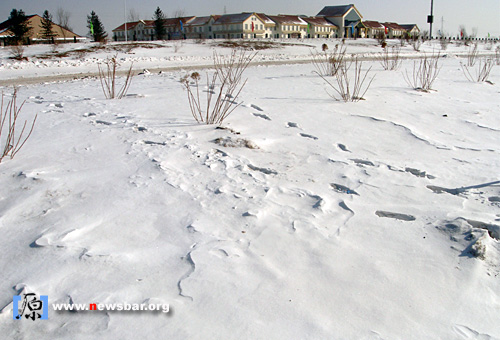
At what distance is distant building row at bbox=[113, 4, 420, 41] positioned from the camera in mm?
56531

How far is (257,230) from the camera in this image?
2150 mm

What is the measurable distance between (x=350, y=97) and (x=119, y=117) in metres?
3.15

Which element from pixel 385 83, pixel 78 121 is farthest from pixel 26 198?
pixel 385 83

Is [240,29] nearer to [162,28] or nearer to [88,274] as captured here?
[162,28]

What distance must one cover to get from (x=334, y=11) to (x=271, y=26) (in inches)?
457

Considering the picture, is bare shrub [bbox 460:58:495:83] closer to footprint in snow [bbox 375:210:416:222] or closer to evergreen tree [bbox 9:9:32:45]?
footprint in snow [bbox 375:210:416:222]

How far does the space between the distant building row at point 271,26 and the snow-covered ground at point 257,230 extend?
176 ft

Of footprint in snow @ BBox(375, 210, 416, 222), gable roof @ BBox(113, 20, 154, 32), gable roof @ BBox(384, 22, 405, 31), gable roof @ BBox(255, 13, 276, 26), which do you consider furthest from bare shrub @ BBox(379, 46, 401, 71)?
gable roof @ BBox(384, 22, 405, 31)

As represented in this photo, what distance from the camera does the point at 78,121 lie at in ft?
14.6

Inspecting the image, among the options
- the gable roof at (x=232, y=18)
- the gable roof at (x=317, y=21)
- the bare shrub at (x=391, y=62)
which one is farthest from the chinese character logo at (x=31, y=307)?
the gable roof at (x=317, y=21)

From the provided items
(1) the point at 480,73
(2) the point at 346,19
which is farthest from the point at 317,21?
(1) the point at 480,73

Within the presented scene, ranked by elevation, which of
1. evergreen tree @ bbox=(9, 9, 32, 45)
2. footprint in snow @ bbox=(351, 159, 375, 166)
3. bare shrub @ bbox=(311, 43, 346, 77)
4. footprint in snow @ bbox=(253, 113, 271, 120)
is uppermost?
evergreen tree @ bbox=(9, 9, 32, 45)

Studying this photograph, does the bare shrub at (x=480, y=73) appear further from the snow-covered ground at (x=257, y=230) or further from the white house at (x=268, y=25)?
the white house at (x=268, y=25)

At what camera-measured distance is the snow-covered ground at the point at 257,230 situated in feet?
5.08
